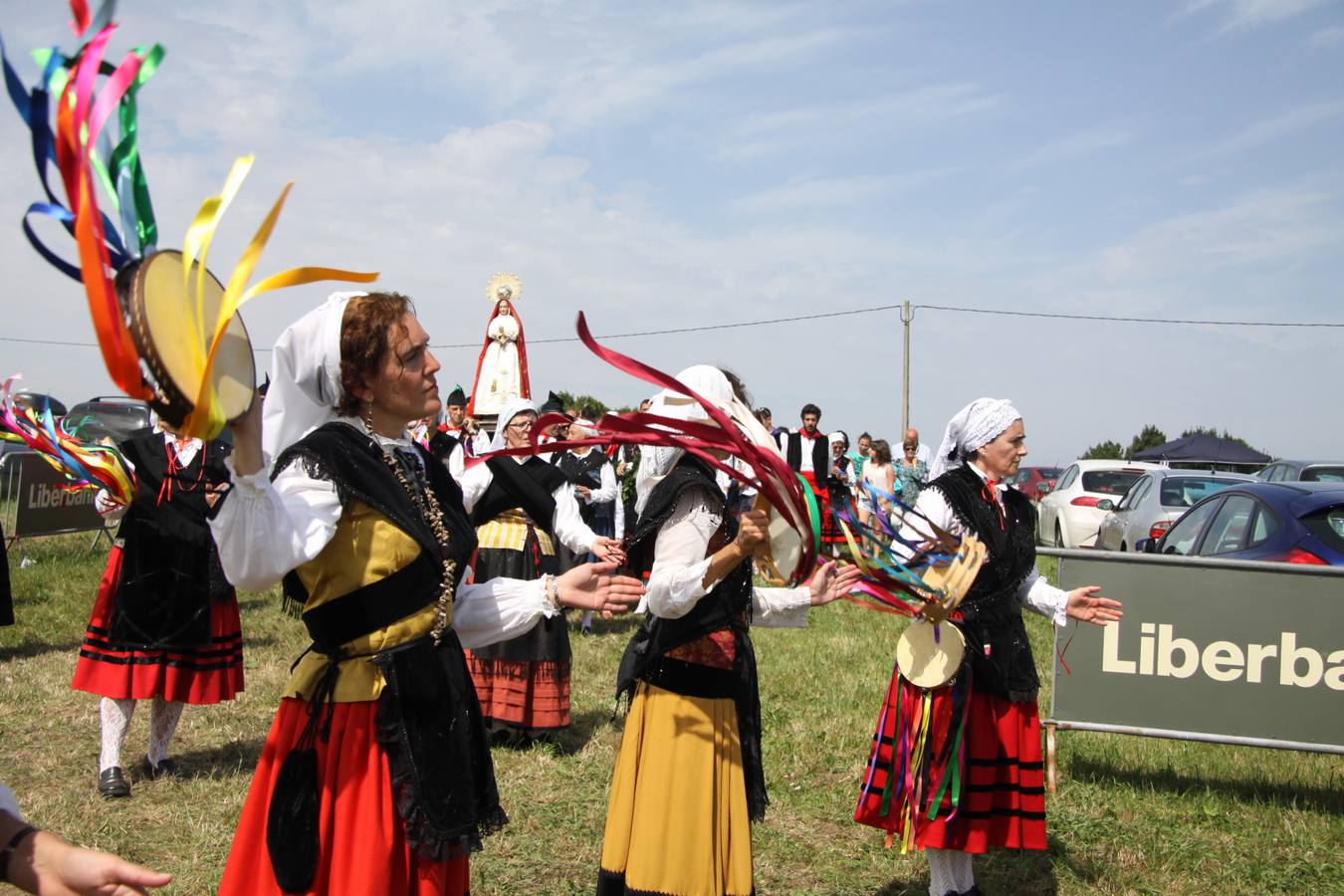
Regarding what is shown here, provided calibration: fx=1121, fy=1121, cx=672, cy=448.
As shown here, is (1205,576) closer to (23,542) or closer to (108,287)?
(108,287)

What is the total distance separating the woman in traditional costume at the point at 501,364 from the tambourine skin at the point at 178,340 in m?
6.39

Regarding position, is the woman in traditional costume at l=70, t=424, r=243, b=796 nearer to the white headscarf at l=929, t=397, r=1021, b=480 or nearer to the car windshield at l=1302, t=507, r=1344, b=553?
the white headscarf at l=929, t=397, r=1021, b=480

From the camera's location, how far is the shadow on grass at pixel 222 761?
5.77 m

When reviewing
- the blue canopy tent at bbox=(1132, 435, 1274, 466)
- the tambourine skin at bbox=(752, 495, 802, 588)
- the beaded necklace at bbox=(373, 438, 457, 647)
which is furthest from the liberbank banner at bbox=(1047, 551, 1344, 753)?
the blue canopy tent at bbox=(1132, 435, 1274, 466)

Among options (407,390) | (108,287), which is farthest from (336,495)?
(108,287)

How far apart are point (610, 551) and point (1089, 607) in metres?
1.89

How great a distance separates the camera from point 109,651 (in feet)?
18.0

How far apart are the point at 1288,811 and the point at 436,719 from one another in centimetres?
465

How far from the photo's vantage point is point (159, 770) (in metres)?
5.75

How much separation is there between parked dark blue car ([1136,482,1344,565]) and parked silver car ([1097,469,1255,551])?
361cm

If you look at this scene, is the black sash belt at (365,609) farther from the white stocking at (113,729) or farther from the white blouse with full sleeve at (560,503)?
the white stocking at (113,729)

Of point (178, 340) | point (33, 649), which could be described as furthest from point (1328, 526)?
point (33, 649)

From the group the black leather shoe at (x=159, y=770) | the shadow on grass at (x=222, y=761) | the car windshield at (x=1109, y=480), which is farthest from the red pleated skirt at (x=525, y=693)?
the car windshield at (x=1109, y=480)

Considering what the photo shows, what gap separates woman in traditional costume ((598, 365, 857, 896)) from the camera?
3242 mm
